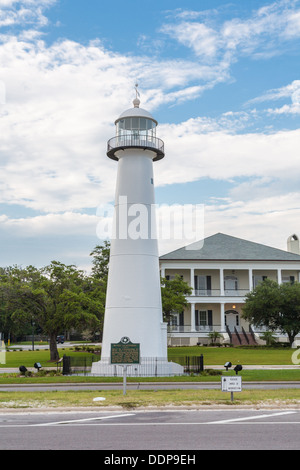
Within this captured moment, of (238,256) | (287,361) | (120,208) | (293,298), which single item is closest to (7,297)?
(120,208)

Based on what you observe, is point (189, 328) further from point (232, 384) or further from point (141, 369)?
point (232, 384)

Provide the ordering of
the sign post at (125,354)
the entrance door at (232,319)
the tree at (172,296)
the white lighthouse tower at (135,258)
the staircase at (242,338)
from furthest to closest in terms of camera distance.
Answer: the entrance door at (232,319), the staircase at (242,338), the tree at (172,296), the white lighthouse tower at (135,258), the sign post at (125,354)

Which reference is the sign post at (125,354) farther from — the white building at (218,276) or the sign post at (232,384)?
the white building at (218,276)

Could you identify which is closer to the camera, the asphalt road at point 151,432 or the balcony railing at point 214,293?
the asphalt road at point 151,432

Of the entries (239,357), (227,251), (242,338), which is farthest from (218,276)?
(239,357)

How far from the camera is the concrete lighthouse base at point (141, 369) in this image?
27000mm

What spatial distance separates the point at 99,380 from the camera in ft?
78.1

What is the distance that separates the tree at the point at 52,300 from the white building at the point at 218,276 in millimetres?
19791

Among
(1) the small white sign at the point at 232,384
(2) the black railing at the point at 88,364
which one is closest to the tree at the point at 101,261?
(2) the black railing at the point at 88,364

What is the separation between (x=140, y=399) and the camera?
51.5 ft

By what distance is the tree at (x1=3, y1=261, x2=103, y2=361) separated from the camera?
35969mm

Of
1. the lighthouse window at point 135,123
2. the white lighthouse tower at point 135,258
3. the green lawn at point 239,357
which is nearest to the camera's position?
the white lighthouse tower at point 135,258

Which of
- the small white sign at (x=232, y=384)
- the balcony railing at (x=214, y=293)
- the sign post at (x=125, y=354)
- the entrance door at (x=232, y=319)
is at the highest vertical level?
the balcony railing at (x=214, y=293)

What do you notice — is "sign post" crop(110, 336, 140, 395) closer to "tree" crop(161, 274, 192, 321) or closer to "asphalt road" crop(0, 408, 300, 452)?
"asphalt road" crop(0, 408, 300, 452)
